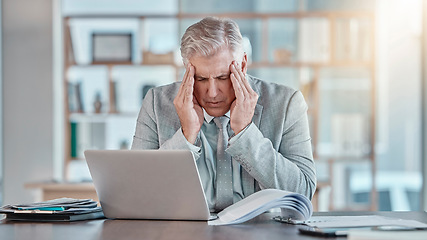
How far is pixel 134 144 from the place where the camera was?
7.09 feet

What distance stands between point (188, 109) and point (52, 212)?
59 centimetres

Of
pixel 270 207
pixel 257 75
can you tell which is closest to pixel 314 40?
pixel 257 75

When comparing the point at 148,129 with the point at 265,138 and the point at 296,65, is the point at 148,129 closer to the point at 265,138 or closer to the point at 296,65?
the point at 265,138

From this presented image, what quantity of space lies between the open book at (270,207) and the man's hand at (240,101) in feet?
1.33

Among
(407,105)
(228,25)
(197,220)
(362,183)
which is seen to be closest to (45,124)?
(362,183)

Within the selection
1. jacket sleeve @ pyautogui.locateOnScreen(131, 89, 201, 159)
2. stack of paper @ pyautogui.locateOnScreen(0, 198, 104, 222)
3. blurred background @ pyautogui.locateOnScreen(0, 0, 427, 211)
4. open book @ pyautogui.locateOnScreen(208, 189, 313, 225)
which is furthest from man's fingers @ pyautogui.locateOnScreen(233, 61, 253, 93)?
blurred background @ pyautogui.locateOnScreen(0, 0, 427, 211)

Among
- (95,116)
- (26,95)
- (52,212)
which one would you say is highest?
(52,212)

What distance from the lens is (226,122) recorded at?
2.12 m

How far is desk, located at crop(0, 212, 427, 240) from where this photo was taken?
1.35 meters

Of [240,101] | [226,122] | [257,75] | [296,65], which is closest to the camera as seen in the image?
[240,101]

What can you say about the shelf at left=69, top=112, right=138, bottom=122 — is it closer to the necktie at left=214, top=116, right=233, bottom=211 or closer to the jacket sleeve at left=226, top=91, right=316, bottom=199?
the necktie at left=214, top=116, right=233, bottom=211

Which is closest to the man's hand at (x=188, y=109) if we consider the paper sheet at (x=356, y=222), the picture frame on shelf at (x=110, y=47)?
the paper sheet at (x=356, y=222)

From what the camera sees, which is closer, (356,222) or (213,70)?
(356,222)

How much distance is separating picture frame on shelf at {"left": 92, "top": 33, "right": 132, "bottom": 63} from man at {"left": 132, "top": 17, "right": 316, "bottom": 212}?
2947 millimetres
